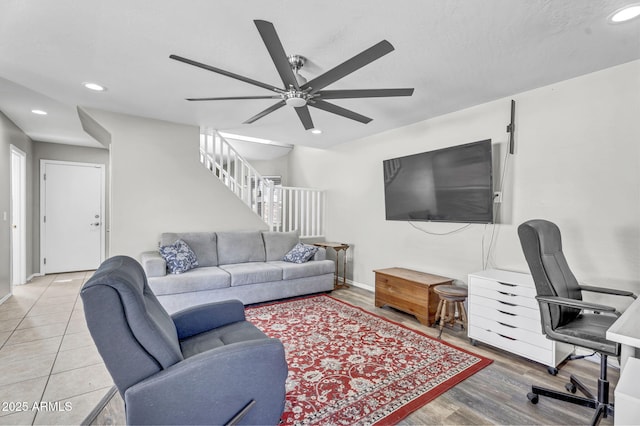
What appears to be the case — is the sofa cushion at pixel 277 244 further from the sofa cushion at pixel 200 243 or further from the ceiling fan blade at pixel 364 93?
the ceiling fan blade at pixel 364 93

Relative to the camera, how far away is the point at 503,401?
1.92 m

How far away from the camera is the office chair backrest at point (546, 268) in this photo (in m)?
1.82

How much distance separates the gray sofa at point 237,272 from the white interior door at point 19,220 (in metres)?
2.46

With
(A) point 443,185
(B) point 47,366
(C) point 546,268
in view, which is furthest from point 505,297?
(B) point 47,366

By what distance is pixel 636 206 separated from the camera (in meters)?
2.27

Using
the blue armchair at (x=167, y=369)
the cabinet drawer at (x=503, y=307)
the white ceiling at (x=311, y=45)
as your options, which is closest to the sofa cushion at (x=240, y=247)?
the white ceiling at (x=311, y=45)

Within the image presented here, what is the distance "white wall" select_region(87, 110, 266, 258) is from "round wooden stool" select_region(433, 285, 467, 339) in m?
3.16

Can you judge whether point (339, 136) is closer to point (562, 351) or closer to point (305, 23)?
point (305, 23)

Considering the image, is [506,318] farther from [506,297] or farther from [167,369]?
[167,369]

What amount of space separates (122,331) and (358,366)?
5.73 feet

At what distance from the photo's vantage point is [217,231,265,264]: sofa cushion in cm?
416

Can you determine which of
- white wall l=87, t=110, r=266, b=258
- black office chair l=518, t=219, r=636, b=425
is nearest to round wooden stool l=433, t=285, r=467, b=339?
black office chair l=518, t=219, r=636, b=425

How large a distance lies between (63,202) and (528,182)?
7.10m

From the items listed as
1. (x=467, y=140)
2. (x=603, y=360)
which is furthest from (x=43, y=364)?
(x=467, y=140)
